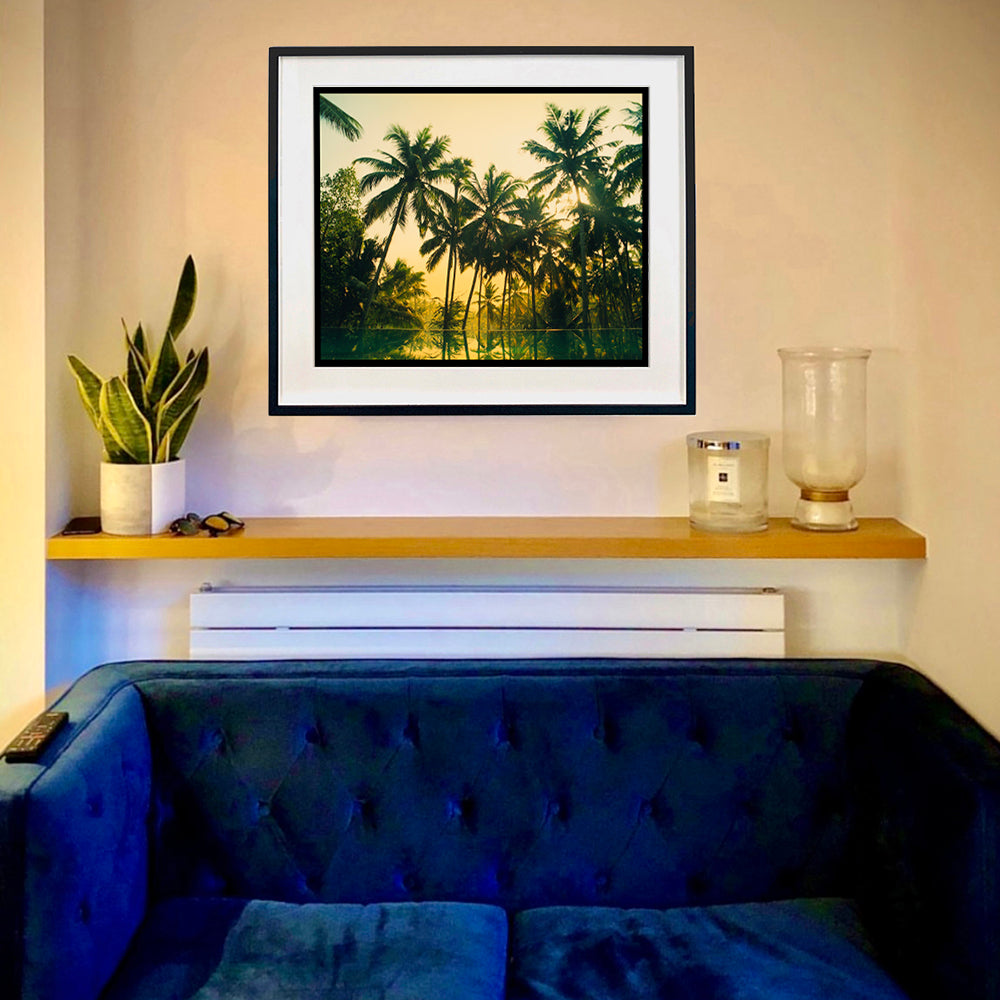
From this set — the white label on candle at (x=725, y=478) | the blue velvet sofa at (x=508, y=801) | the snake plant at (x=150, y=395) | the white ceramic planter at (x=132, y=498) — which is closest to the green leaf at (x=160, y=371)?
the snake plant at (x=150, y=395)

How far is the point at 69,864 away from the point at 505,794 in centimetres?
76

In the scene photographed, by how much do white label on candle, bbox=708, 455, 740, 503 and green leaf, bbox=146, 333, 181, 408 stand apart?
1.07 m

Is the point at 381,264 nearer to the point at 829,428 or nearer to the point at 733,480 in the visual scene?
the point at 733,480

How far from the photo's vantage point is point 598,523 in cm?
226

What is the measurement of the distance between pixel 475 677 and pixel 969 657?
891mm

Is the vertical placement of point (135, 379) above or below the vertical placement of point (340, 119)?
below

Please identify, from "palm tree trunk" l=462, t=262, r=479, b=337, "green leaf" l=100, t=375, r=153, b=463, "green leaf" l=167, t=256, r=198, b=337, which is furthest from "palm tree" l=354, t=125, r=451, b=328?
"green leaf" l=100, t=375, r=153, b=463

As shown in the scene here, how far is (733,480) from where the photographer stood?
2.13 m

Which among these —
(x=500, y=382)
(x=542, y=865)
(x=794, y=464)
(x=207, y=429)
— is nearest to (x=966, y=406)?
(x=794, y=464)

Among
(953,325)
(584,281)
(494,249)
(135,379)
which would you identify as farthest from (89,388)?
(953,325)

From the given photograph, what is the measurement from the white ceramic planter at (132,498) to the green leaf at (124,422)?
3 centimetres

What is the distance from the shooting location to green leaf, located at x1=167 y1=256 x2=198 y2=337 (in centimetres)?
216

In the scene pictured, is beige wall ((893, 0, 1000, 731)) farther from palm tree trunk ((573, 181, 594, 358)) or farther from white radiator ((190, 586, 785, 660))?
palm tree trunk ((573, 181, 594, 358))

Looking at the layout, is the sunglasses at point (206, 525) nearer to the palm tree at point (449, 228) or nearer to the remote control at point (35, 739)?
the remote control at point (35, 739)
